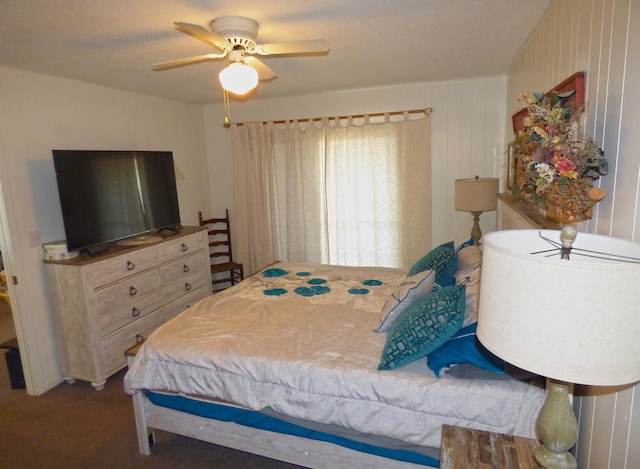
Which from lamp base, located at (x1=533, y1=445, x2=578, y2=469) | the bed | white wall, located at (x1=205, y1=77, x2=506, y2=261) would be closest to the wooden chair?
white wall, located at (x1=205, y1=77, x2=506, y2=261)

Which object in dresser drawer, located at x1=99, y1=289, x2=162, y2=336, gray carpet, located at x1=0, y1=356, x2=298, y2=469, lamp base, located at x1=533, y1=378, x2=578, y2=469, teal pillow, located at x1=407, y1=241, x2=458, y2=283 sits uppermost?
teal pillow, located at x1=407, y1=241, x2=458, y2=283

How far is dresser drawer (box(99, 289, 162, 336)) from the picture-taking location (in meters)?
3.00

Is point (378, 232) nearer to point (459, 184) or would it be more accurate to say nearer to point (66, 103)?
point (459, 184)

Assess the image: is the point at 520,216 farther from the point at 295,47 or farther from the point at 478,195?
the point at 295,47

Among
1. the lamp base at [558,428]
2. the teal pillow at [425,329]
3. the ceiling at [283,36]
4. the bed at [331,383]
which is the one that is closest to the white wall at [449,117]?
the ceiling at [283,36]

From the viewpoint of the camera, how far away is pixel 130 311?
10.5 feet

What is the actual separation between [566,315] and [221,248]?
184 inches

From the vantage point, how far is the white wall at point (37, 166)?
278cm

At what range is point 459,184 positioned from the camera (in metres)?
3.53

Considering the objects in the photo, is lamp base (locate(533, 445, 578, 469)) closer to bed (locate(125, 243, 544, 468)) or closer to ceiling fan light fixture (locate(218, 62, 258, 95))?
bed (locate(125, 243, 544, 468))

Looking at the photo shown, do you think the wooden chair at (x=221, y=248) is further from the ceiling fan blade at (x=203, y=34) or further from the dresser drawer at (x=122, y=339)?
the ceiling fan blade at (x=203, y=34)

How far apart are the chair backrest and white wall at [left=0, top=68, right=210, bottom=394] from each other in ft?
5.38

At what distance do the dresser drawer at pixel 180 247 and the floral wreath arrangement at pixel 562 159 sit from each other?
311 cm

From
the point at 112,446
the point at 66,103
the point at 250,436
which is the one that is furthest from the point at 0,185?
the point at 250,436
